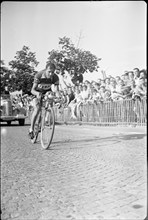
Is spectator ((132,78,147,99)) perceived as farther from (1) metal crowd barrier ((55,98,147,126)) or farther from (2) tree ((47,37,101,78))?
(2) tree ((47,37,101,78))

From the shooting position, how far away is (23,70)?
0.84 meters

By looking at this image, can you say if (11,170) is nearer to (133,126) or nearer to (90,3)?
(133,126)

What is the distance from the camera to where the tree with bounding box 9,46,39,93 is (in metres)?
0.82

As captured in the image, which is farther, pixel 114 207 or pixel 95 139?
pixel 95 139

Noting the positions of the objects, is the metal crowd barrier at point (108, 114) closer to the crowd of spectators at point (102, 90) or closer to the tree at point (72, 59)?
the crowd of spectators at point (102, 90)

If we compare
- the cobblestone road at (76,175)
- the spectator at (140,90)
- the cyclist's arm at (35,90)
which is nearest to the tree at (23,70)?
the cyclist's arm at (35,90)

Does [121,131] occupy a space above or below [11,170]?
above

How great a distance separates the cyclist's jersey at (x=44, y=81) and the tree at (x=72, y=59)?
46mm

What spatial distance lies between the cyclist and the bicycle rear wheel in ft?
0.11

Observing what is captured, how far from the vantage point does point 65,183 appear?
786 mm

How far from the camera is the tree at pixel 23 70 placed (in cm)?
82

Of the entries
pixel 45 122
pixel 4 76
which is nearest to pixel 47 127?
pixel 45 122

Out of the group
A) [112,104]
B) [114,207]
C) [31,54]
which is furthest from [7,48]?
[114,207]

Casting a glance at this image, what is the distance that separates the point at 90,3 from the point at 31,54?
0.26 m
